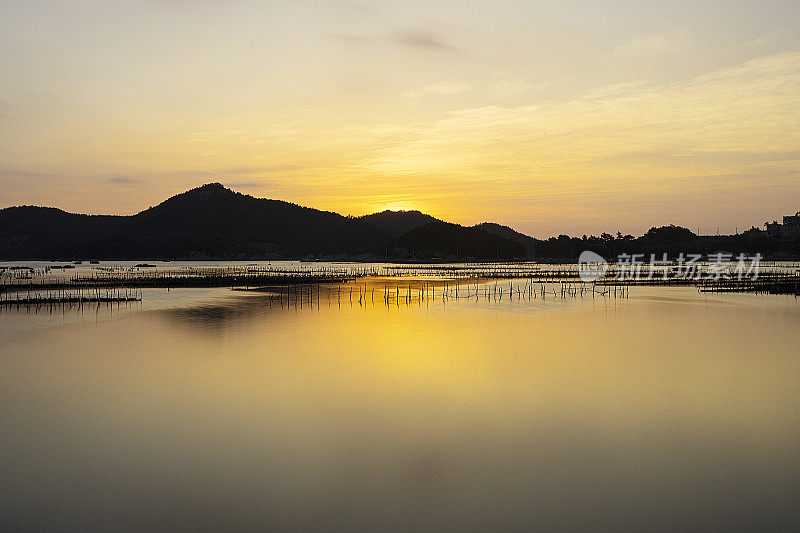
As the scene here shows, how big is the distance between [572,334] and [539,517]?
22.5m

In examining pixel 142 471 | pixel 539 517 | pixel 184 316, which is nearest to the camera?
→ pixel 539 517

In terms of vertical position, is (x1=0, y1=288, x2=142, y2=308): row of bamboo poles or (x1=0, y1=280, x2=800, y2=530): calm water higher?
(x1=0, y1=288, x2=142, y2=308): row of bamboo poles

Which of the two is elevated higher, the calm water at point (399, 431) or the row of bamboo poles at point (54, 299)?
the row of bamboo poles at point (54, 299)

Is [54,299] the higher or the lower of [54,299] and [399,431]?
the higher

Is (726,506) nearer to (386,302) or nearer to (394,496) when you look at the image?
(394,496)

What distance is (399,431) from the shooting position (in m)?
14.1

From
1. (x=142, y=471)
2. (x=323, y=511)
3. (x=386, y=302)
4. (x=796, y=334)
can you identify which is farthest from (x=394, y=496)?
(x=386, y=302)

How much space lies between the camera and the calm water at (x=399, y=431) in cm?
972

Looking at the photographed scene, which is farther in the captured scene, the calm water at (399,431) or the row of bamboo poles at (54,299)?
the row of bamboo poles at (54,299)

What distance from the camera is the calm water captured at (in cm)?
972

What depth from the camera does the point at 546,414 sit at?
50.9 ft

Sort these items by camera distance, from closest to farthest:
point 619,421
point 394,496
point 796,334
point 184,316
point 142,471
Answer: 1. point 394,496
2. point 142,471
3. point 619,421
4. point 796,334
5. point 184,316

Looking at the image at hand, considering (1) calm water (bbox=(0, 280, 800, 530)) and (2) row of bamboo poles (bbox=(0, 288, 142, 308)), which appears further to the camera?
(2) row of bamboo poles (bbox=(0, 288, 142, 308))

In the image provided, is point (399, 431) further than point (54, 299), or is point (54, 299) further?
point (54, 299)
